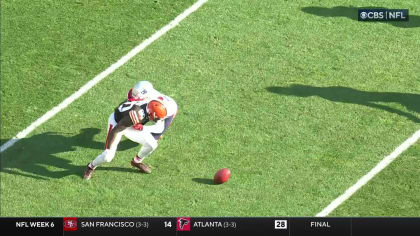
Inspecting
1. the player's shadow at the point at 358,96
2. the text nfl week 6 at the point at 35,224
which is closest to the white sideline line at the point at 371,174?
the player's shadow at the point at 358,96

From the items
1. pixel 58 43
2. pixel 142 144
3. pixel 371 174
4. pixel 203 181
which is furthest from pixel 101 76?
pixel 371 174

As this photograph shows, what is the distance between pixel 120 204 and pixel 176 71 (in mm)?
3358

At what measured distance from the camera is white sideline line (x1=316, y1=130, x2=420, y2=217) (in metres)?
13.3

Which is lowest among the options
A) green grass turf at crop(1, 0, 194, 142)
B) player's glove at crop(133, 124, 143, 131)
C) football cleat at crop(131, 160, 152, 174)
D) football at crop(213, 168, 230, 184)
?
football at crop(213, 168, 230, 184)

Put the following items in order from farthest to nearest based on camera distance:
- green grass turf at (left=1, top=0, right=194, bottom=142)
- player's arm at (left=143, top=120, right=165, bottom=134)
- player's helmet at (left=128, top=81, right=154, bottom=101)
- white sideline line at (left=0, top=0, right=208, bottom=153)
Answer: green grass turf at (left=1, top=0, right=194, bottom=142) → white sideline line at (left=0, top=0, right=208, bottom=153) → player's arm at (left=143, top=120, right=165, bottom=134) → player's helmet at (left=128, top=81, right=154, bottom=101)

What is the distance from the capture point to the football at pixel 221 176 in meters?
13.6

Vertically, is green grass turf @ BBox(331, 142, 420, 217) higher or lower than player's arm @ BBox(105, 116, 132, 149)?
lower

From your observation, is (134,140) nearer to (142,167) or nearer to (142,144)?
(142,144)

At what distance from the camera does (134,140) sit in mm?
13875

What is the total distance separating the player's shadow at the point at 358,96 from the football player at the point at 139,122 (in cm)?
250

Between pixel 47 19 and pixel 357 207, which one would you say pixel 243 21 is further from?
pixel 357 207

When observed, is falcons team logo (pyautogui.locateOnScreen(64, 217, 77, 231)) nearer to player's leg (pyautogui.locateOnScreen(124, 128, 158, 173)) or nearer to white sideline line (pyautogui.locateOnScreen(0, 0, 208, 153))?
player's leg (pyautogui.locateOnScreen(124, 128, 158, 173))

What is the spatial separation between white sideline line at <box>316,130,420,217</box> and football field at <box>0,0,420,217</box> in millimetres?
52

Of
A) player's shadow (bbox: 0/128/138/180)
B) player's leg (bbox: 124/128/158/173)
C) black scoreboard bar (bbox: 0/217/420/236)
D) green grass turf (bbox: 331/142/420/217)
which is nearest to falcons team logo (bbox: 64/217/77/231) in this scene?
black scoreboard bar (bbox: 0/217/420/236)
